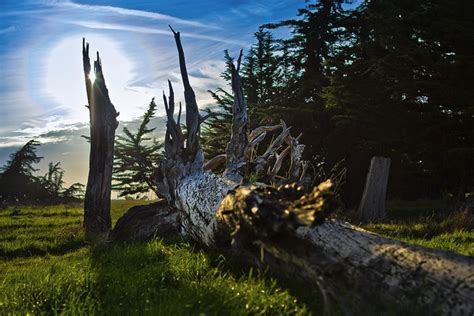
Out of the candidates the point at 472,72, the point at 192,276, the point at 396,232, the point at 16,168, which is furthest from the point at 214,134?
the point at 16,168

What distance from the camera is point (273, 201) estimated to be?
11.3ft

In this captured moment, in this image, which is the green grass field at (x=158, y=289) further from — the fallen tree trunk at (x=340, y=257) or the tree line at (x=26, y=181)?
the tree line at (x=26, y=181)

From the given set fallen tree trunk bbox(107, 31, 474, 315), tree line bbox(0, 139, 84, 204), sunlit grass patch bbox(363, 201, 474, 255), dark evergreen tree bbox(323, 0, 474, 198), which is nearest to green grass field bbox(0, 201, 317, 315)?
fallen tree trunk bbox(107, 31, 474, 315)

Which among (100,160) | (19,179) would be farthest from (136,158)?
(19,179)

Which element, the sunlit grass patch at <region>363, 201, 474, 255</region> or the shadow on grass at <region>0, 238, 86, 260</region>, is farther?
the shadow on grass at <region>0, 238, 86, 260</region>

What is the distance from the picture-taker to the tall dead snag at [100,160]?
13711 millimetres

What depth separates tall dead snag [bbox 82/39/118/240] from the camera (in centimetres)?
1371

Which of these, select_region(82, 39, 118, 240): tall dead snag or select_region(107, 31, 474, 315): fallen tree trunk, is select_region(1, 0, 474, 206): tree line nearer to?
select_region(82, 39, 118, 240): tall dead snag

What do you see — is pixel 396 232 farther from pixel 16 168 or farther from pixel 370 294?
pixel 16 168

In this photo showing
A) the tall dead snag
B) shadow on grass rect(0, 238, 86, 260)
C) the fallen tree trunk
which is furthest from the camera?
the tall dead snag

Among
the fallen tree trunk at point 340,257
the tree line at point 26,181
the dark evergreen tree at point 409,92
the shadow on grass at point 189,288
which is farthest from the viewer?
the tree line at point 26,181

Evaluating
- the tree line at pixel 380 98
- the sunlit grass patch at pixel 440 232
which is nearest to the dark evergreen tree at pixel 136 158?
the tree line at pixel 380 98

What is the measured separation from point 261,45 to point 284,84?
5.33 meters

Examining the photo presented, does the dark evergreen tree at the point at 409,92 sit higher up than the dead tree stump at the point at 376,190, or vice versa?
the dark evergreen tree at the point at 409,92
